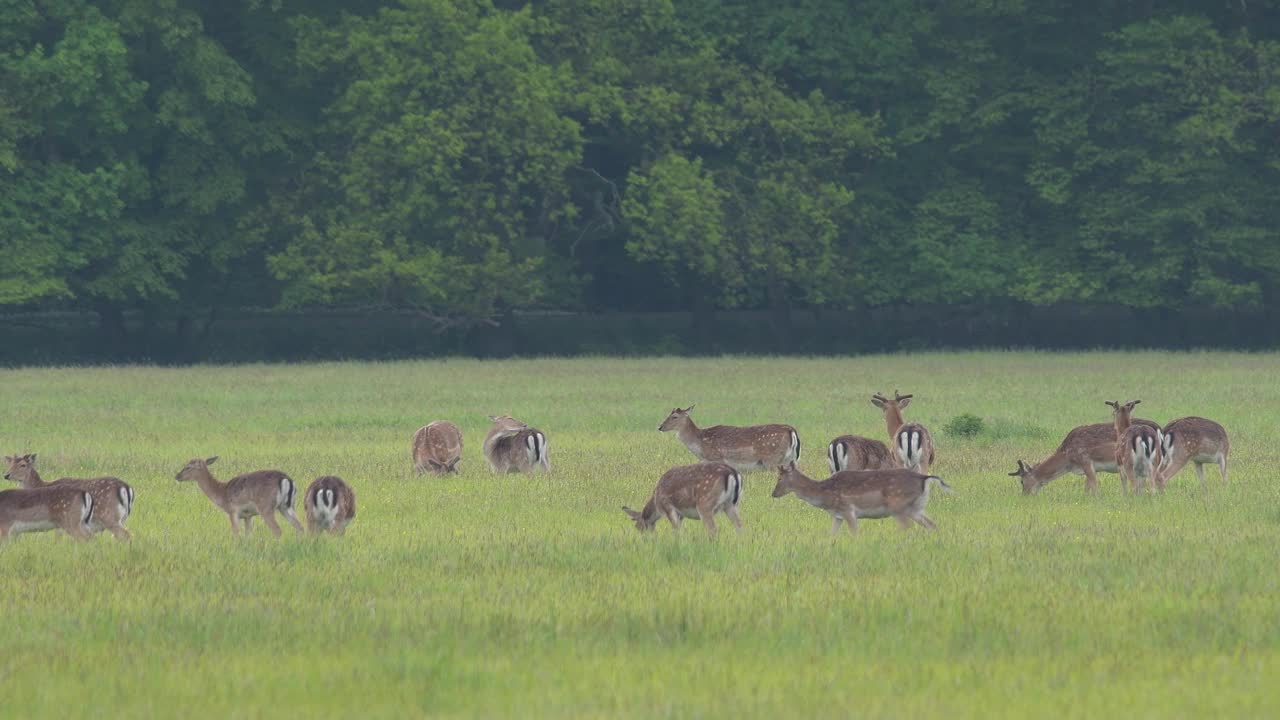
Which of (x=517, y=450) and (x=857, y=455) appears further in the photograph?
(x=517, y=450)

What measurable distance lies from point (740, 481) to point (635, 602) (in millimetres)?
3021

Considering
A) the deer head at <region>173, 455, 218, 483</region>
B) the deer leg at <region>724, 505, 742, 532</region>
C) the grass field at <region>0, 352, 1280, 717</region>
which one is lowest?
the grass field at <region>0, 352, 1280, 717</region>

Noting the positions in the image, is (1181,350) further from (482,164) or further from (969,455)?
(969,455)

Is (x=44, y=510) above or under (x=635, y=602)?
above

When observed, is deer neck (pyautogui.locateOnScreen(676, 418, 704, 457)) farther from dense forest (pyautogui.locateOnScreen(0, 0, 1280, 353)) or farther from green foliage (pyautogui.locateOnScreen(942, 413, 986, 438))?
dense forest (pyautogui.locateOnScreen(0, 0, 1280, 353))

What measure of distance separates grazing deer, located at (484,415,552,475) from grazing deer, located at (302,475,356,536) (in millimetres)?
4813

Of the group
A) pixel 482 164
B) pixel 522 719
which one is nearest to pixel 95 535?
pixel 522 719

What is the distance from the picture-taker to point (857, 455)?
51.0 ft

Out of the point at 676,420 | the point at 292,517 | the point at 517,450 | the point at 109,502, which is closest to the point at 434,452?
the point at 517,450

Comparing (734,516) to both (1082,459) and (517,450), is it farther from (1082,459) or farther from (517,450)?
(517,450)

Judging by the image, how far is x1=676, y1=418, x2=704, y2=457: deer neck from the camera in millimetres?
17984

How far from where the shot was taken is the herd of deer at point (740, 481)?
12547 mm

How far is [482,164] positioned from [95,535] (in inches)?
1417

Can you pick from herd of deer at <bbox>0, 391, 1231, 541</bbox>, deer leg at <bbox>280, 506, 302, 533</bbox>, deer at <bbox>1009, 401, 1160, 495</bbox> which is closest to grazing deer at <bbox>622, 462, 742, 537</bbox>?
herd of deer at <bbox>0, 391, 1231, 541</bbox>
